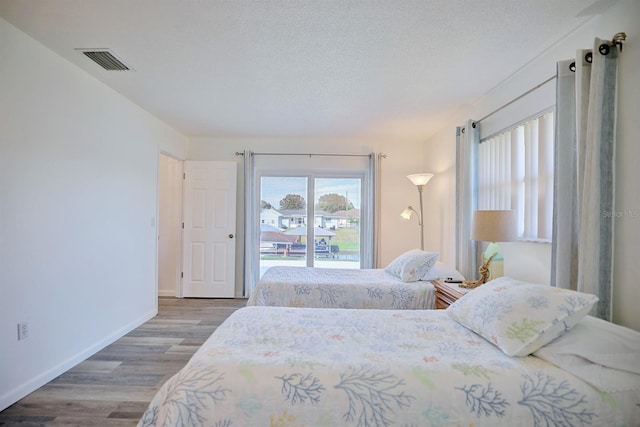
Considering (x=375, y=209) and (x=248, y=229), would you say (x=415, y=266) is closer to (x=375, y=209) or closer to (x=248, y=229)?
(x=375, y=209)

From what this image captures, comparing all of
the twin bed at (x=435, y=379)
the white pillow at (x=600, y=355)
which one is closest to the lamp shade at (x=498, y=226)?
the twin bed at (x=435, y=379)

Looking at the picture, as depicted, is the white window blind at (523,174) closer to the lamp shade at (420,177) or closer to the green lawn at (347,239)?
the lamp shade at (420,177)

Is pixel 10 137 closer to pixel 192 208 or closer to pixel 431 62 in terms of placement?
pixel 192 208

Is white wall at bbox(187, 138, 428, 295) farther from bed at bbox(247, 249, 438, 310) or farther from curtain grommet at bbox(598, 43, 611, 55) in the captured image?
curtain grommet at bbox(598, 43, 611, 55)

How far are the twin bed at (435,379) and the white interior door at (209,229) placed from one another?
10.9 ft

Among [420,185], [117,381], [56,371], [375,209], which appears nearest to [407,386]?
[117,381]

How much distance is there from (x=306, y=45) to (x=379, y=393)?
208 cm

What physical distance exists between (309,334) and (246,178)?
3.41m

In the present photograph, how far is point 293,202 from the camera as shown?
4812 millimetres

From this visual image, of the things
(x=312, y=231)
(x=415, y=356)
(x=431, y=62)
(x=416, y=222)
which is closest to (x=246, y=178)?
(x=312, y=231)

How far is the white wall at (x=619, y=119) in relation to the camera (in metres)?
1.53

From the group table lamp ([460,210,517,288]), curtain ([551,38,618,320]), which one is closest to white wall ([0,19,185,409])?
table lamp ([460,210,517,288])

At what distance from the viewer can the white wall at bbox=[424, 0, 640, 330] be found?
5.01 ft

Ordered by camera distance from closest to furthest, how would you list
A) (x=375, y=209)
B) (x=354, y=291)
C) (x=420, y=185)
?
(x=354, y=291) < (x=420, y=185) < (x=375, y=209)
